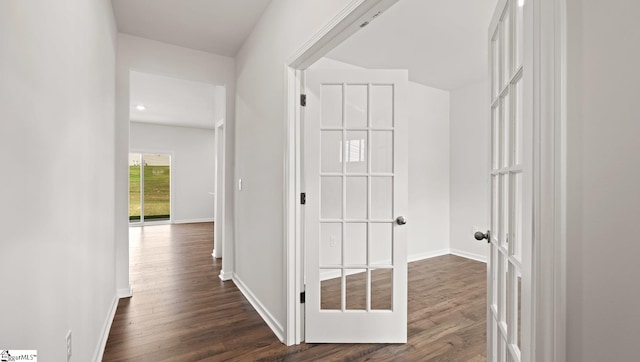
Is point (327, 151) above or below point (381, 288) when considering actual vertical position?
above

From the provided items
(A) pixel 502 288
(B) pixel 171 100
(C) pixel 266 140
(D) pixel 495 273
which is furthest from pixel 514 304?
(B) pixel 171 100

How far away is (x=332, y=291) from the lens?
2178 mm

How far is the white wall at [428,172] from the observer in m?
4.40

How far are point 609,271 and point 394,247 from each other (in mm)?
1618

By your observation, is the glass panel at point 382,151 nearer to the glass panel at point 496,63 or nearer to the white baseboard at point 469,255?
the glass panel at point 496,63

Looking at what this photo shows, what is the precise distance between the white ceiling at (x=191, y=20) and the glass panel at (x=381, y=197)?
5.97 feet

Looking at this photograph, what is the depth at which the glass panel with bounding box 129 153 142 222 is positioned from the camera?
26.1 ft

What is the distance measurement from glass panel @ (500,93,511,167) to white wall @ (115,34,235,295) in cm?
294

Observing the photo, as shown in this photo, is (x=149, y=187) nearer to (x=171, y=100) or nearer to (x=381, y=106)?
(x=171, y=100)

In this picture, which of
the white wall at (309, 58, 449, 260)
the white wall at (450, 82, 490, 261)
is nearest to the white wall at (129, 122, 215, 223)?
the white wall at (309, 58, 449, 260)

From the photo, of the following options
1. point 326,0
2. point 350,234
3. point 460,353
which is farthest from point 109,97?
point 460,353

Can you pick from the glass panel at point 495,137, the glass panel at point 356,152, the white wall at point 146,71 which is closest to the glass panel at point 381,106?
the glass panel at point 356,152

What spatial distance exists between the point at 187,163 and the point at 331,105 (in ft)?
24.3

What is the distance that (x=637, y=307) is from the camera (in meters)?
0.56
